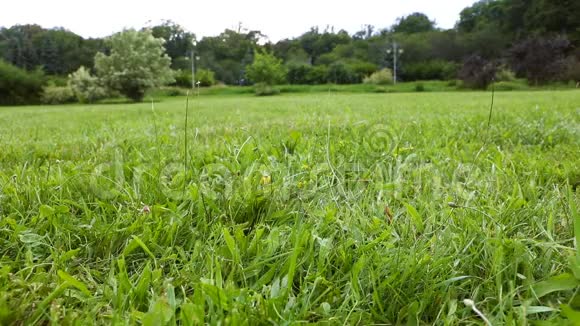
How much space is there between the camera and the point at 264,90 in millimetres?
34812

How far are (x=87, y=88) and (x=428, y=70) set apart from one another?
39268mm

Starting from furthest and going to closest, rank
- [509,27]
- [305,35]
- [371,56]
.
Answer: [305,35]
[371,56]
[509,27]

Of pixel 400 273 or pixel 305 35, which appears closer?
pixel 400 273

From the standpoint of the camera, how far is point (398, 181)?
1.34m

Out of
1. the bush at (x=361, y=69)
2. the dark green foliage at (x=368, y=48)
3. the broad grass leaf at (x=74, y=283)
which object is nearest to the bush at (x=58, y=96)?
the dark green foliage at (x=368, y=48)

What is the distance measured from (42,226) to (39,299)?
0.33 meters

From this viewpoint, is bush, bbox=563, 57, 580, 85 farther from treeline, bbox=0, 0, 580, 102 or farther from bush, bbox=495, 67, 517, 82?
treeline, bbox=0, 0, 580, 102

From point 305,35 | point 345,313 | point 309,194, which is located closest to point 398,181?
point 309,194

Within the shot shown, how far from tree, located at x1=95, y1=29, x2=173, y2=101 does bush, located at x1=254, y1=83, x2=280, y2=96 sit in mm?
8204

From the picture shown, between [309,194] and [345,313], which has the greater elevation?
[309,194]

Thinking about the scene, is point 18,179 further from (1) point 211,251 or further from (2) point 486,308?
(2) point 486,308

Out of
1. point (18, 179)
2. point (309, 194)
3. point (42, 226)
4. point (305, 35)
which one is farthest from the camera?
point (305, 35)

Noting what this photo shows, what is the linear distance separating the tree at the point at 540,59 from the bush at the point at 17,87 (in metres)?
41.5

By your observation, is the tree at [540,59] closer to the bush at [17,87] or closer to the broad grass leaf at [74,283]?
the broad grass leaf at [74,283]
